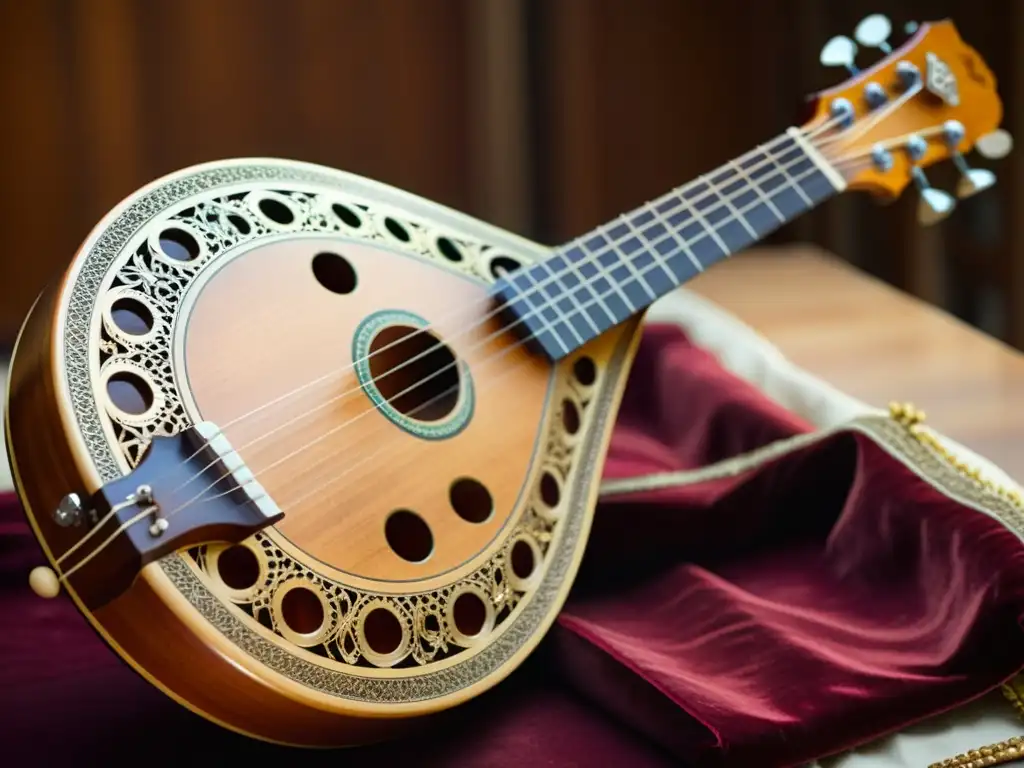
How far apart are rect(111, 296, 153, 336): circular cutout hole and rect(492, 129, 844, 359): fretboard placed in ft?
0.95

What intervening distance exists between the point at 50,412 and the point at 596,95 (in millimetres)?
1810

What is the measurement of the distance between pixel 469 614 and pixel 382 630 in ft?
0.23

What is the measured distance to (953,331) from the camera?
170 cm

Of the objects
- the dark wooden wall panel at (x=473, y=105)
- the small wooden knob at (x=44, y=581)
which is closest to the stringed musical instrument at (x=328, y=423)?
the small wooden knob at (x=44, y=581)

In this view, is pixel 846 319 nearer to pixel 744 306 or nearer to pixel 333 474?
pixel 744 306

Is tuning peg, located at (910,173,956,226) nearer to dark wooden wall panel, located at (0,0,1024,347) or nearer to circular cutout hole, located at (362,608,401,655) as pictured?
circular cutout hole, located at (362,608,401,655)

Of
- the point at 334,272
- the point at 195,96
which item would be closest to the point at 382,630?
the point at 334,272

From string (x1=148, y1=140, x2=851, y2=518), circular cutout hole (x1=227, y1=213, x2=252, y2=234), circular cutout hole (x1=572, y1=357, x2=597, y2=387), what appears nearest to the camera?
string (x1=148, y1=140, x2=851, y2=518)

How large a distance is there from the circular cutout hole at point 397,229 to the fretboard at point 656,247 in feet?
0.27

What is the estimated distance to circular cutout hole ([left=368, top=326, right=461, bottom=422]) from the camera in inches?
35.0

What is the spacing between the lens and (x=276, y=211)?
2.97 feet

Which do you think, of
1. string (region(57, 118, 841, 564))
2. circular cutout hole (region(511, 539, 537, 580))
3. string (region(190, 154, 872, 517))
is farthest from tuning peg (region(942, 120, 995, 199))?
circular cutout hole (region(511, 539, 537, 580))

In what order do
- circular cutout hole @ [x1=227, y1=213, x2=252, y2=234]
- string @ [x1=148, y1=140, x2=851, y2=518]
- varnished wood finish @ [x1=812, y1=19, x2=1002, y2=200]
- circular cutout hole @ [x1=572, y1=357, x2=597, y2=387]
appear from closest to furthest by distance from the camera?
1. string @ [x1=148, y1=140, x2=851, y2=518]
2. circular cutout hole @ [x1=227, y1=213, x2=252, y2=234]
3. circular cutout hole @ [x1=572, y1=357, x2=597, y2=387]
4. varnished wood finish @ [x1=812, y1=19, x2=1002, y2=200]

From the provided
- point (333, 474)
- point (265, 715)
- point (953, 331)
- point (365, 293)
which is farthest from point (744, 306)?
point (265, 715)
